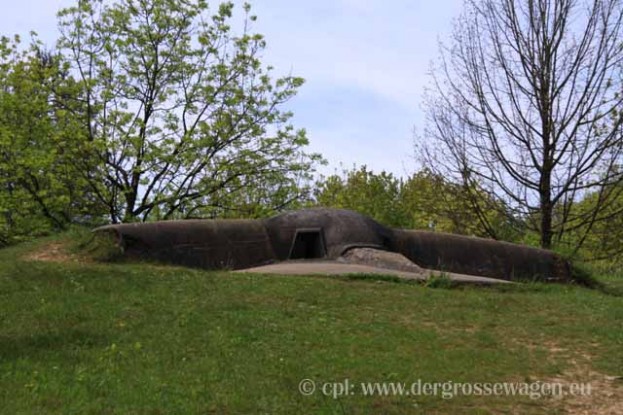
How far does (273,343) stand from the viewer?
661cm

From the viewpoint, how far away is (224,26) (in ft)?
69.1

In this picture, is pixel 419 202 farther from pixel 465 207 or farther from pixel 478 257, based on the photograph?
pixel 478 257

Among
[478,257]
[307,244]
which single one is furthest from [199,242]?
[478,257]

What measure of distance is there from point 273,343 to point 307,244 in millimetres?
7213

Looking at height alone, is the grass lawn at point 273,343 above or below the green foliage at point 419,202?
below

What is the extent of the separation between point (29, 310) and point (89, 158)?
12231mm

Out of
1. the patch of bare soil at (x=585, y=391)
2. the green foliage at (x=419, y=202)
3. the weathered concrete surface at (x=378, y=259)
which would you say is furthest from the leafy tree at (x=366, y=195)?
the patch of bare soil at (x=585, y=391)

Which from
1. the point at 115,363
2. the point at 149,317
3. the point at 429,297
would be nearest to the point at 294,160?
the point at 429,297

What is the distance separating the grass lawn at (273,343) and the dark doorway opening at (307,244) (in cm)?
325

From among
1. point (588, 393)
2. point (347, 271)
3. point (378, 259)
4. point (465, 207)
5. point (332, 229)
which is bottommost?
point (588, 393)

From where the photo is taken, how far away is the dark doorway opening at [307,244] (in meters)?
13.6

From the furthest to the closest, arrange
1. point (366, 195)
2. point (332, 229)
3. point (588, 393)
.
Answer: point (366, 195)
point (332, 229)
point (588, 393)

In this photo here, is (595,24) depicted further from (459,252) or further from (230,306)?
(230,306)

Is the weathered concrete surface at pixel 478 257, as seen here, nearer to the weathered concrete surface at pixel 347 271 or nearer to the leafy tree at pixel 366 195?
the weathered concrete surface at pixel 347 271
